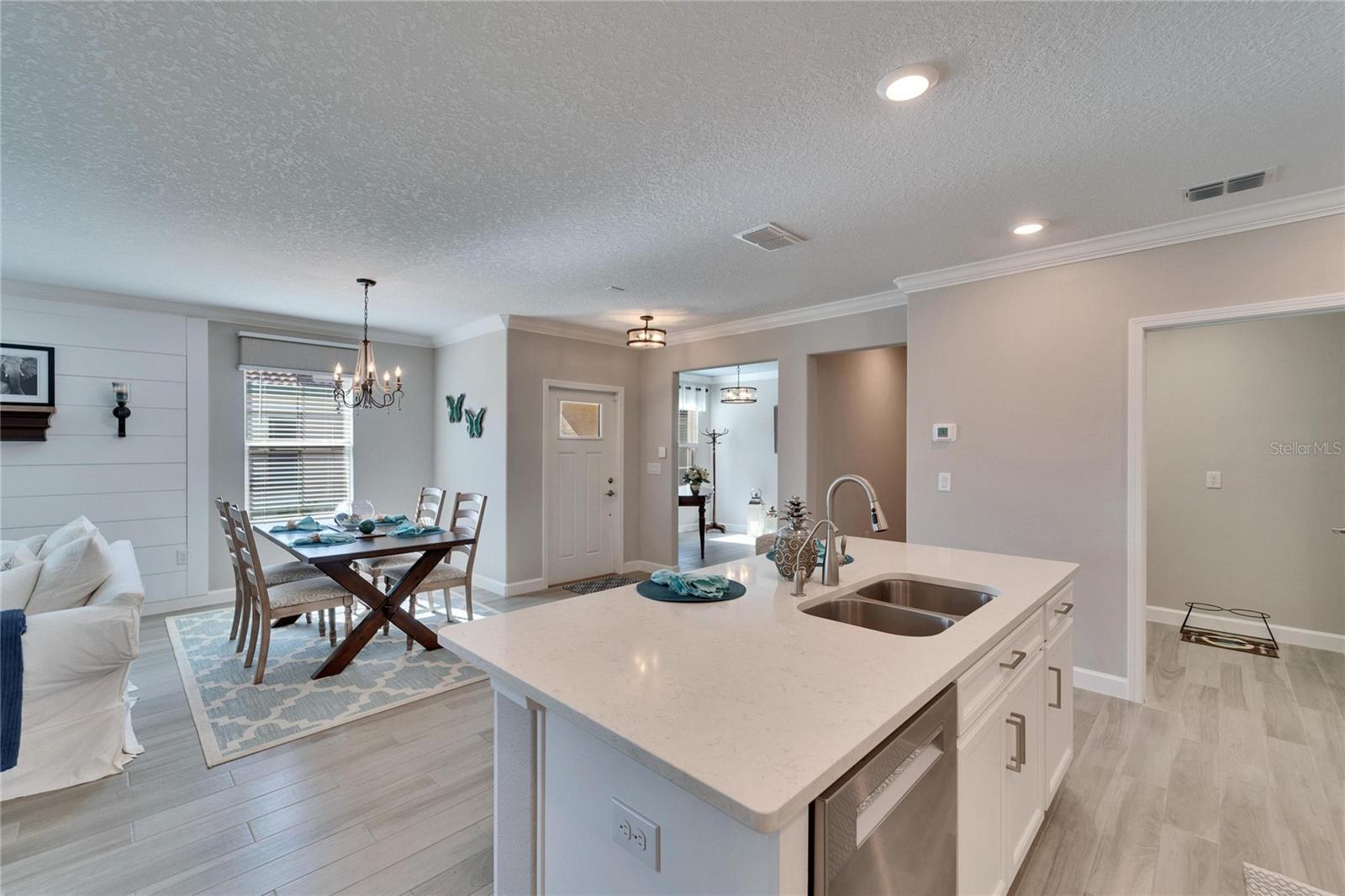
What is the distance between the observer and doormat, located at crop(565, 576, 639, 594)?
5.44m

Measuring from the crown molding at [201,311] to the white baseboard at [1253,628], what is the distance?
22.1 feet

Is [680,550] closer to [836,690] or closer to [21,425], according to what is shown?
[21,425]

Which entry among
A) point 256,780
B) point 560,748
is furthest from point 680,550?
point 560,748

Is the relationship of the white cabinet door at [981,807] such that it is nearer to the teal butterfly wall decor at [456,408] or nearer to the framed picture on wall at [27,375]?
the teal butterfly wall decor at [456,408]

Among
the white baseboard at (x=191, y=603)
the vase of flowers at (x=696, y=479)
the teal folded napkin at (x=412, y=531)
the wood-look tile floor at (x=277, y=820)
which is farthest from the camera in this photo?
the vase of flowers at (x=696, y=479)

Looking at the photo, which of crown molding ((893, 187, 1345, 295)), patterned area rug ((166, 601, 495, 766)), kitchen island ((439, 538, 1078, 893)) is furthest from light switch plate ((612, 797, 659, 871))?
crown molding ((893, 187, 1345, 295))

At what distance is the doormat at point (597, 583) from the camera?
5438 mm

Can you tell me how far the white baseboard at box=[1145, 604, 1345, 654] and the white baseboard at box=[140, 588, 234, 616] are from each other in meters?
6.99

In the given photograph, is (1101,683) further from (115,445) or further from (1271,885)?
(115,445)

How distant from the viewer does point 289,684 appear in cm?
328

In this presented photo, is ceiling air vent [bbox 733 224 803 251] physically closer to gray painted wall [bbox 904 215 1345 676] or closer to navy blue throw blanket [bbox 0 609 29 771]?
gray painted wall [bbox 904 215 1345 676]

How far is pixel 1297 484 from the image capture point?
3.91 m

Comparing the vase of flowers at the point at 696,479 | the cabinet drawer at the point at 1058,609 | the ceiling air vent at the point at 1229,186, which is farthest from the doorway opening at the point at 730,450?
the cabinet drawer at the point at 1058,609

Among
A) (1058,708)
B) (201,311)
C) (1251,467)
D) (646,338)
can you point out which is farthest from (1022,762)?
(201,311)
